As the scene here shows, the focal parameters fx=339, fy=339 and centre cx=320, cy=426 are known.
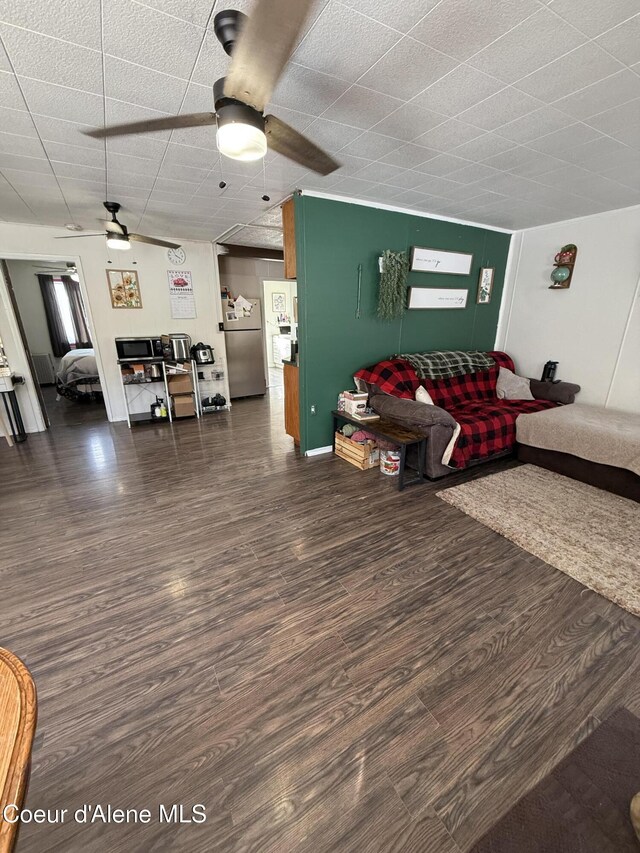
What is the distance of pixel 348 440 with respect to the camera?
353 centimetres

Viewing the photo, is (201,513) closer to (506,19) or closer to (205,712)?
(205,712)

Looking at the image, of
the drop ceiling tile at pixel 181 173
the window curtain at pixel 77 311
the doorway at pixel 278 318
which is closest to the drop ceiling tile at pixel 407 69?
the drop ceiling tile at pixel 181 173

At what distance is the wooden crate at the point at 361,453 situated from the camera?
333cm

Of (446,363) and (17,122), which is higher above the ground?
(17,122)

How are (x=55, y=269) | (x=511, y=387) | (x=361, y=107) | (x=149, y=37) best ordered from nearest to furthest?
(x=149, y=37) → (x=361, y=107) → (x=511, y=387) → (x=55, y=269)

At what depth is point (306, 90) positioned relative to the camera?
1.67m

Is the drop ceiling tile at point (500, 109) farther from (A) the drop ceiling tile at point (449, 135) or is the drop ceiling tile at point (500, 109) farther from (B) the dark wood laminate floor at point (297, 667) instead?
(B) the dark wood laminate floor at point (297, 667)

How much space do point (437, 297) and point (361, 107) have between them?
8.54ft

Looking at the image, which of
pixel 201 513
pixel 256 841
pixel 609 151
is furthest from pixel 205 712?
pixel 609 151

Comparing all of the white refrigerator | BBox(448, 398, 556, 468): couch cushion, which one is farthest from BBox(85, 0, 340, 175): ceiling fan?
the white refrigerator

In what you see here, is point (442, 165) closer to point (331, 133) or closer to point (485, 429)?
point (331, 133)

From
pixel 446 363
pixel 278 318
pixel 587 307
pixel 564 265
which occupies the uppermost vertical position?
pixel 564 265

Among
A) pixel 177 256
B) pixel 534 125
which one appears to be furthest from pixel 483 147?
pixel 177 256

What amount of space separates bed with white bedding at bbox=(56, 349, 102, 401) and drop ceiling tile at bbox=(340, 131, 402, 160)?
5.32 metres
